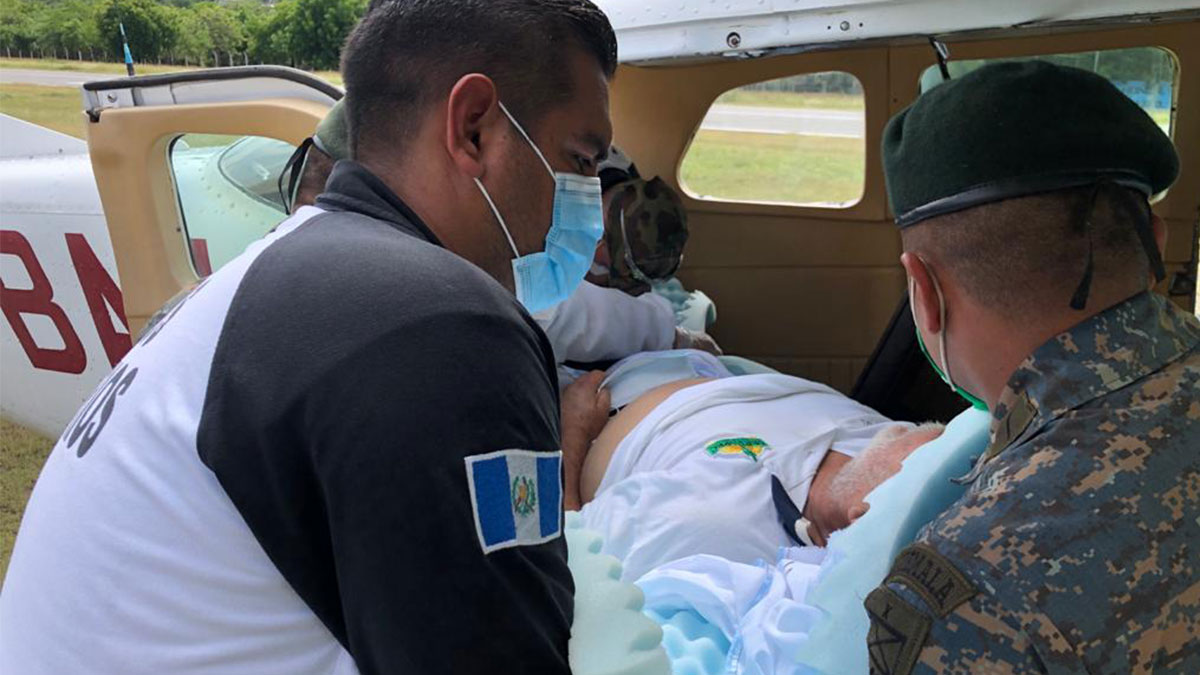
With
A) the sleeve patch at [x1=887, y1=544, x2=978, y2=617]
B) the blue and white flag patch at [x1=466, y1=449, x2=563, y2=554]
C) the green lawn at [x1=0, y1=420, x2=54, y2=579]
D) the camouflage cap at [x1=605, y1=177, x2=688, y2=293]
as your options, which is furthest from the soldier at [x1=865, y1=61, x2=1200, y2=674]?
the green lawn at [x1=0, y1=420, x2=54, y2=579]

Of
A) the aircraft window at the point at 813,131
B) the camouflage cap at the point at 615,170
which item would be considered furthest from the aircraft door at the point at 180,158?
the aircraft window at the point at 813,131

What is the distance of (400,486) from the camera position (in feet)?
3.16

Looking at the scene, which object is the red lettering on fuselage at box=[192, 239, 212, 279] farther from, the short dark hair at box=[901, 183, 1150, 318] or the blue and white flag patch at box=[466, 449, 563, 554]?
the short dark hair at box=[901, 183, 1150, 318]

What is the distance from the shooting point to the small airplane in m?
3.38

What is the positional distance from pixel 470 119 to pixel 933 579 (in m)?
0.85

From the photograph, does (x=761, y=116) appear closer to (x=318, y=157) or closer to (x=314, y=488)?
(x=318, y=157)

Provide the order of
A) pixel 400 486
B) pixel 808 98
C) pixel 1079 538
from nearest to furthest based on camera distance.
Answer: pixel 400 486 < pixel 1079 538 < pixel 808 98

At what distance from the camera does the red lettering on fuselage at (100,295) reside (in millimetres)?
4090

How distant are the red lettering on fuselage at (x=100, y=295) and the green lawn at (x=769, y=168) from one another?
244 cm

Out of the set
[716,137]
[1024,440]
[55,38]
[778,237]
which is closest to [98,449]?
[1024,440]

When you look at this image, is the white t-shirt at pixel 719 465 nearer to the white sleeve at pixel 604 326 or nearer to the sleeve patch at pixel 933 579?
the white sleeve at pixel 604 326

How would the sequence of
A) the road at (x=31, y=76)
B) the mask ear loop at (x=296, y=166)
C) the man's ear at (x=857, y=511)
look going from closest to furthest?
the man's ear at (x=857, y=511) < the mask ear loop at (x=296, y=166) < the road at (x=31, y=76)

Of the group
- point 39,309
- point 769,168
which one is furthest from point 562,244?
point 769,168

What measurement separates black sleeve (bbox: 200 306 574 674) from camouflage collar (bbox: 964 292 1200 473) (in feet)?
2.09
